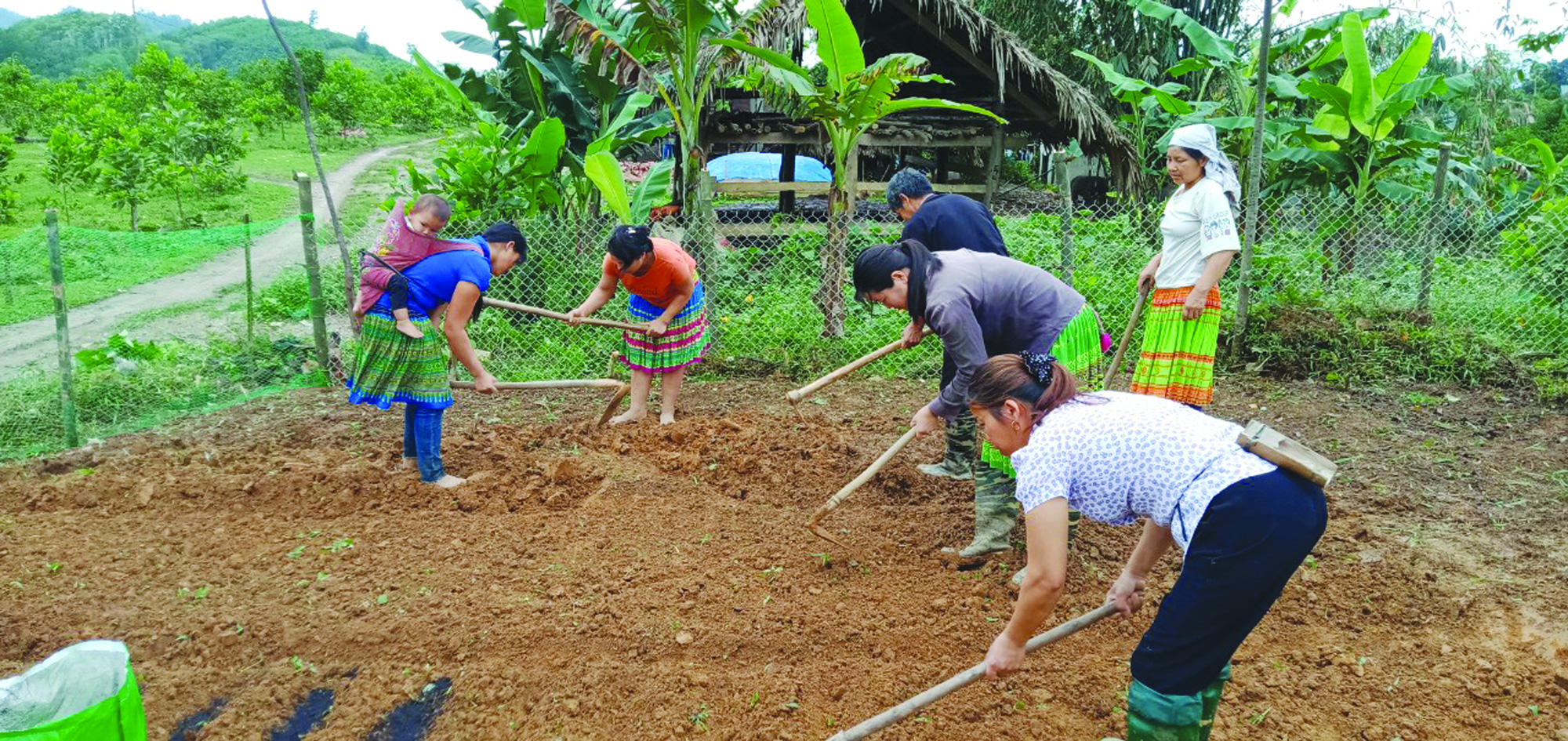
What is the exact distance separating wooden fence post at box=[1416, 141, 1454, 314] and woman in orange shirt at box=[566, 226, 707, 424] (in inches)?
197

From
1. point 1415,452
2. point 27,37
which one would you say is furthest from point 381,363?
point 27,37

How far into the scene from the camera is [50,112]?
2352 cm

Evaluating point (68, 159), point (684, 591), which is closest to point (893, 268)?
point (684, 591)

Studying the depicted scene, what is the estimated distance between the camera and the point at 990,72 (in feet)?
34.3

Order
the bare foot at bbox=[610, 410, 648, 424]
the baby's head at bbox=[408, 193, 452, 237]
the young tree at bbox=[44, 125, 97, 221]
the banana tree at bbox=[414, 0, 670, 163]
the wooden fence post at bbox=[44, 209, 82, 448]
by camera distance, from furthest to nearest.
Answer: the young tree at bbox=[44, 125, 97, 221] → the banana tree at bbox=[414, 0, 670, 163] → the bare foot at bbox=[610, 410, 648, 424] → the wooden fence post at bbox=[44, 209, 82, 448] → the baby's head at bbox=[408, 193, 452, 237]

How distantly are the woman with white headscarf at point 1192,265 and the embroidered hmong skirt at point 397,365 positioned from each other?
3164 mm

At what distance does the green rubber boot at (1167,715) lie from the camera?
7.54ft

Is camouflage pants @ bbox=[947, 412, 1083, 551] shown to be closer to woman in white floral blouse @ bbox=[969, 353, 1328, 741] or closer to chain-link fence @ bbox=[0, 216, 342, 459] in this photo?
woman in white floral blouse @ bbox=[969, 353, 1328, 741]

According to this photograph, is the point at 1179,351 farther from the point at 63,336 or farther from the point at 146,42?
the point at 146,42

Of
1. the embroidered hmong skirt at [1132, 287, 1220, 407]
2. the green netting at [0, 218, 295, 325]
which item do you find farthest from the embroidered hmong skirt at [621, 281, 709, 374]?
the green netting at [0, 218, 295, 325]

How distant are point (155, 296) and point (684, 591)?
30.9ft

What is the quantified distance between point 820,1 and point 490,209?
2.84 metres

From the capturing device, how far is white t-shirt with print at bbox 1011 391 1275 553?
2193 mm

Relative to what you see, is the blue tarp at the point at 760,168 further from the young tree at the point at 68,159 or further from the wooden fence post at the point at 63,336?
the wooden fence post at the point at 63,336
